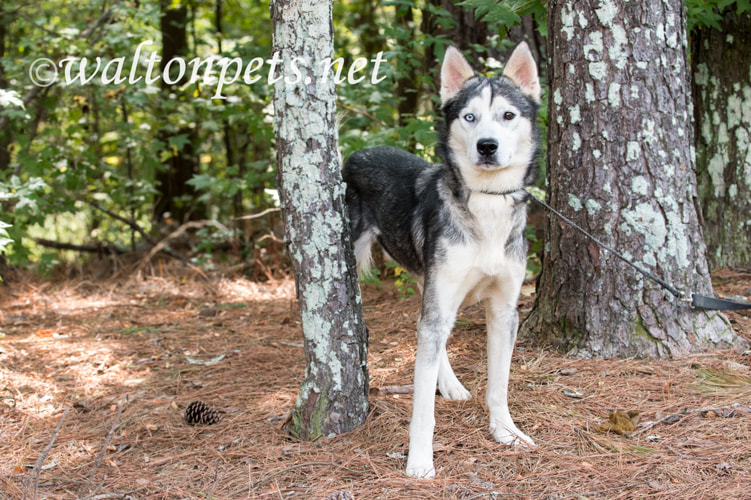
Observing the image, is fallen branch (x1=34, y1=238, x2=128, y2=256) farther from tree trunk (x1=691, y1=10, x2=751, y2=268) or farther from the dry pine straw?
tree trunk (x1=691, y1=10, x2=751, y2=268)

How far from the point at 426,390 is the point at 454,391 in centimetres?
80

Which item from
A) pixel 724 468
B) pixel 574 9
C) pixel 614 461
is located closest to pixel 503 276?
pixel 614 461

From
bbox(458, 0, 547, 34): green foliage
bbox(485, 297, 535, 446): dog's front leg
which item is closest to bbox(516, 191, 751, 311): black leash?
bbox(485, 297, 535, 446): dog's front leg

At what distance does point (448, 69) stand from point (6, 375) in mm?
3742

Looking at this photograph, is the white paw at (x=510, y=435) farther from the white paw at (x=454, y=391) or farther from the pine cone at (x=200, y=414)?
the pine cone at (x=200, y=414)

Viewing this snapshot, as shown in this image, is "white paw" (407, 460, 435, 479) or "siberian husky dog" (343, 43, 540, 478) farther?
"siberian husky dog" (343, 43, 540, 478)

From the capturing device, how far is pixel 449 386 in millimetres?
3838

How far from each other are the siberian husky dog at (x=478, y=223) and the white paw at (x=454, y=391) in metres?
0.41

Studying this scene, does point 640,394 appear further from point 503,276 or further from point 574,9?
point 574,9

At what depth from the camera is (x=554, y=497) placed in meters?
2.71

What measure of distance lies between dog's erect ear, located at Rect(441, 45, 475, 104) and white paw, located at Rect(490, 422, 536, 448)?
6.03 ft

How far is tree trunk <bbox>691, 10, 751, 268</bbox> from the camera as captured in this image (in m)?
5.33

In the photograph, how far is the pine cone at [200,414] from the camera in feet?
11.9

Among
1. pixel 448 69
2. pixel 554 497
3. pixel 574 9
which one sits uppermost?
pixel 574 9
